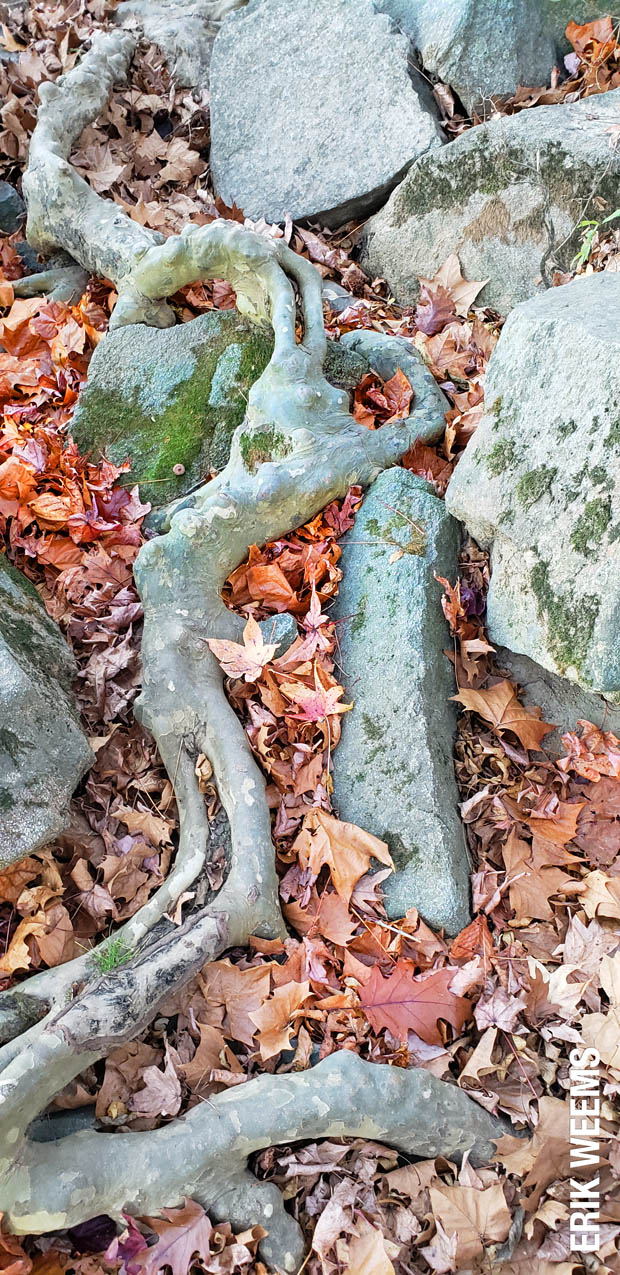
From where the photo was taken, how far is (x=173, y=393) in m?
3.95

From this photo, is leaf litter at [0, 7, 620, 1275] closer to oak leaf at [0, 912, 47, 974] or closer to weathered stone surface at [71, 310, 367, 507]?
oak leaf at [0, 912, 47, 974]

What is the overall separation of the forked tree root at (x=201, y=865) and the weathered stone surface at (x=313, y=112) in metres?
1.11

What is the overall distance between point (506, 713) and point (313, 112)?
13.4ft

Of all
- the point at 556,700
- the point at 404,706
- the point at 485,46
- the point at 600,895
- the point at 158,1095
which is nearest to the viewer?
the point at 158,1095

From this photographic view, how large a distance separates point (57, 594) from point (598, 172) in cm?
334

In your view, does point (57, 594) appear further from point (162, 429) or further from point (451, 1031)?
point (451, 1031)

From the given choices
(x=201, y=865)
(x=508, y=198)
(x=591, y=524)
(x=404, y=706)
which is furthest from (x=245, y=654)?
(x=508, y=198)

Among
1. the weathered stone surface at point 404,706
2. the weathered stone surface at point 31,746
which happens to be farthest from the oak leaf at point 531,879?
the weathered stone surface at point 31,746

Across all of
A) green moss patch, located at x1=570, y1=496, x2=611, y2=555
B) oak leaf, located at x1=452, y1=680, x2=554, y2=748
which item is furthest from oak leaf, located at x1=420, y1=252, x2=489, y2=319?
oak leaf, located at x1=452, y1=680, x2=554, y2=748

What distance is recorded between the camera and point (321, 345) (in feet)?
12.3

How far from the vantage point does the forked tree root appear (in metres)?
2.33

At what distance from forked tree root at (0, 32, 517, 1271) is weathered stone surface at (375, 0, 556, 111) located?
1.99m

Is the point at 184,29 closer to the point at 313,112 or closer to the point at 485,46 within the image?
the point at 313,112

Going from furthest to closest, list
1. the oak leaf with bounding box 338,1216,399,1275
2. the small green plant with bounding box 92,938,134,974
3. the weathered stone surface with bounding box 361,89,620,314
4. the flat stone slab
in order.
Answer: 1. the flat stone slab
2. the weathered stone surface with bounding box 361,89,620,314
3. the small green plant with bounding box 92,938,134,974
4. the oak leaf with bounding box 338,1216,399,1275
